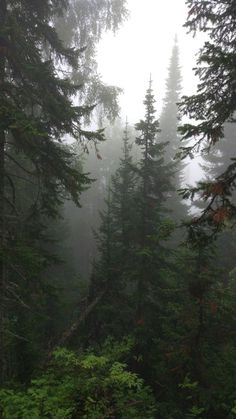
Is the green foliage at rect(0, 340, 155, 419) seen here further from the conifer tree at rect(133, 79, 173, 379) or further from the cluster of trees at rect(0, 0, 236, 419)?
the conifer tree at rect(133, 79, 173, 379)

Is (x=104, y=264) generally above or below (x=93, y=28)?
below

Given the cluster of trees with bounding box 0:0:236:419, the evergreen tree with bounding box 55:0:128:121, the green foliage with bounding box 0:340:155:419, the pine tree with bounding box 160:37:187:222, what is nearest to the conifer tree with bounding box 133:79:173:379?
the cluster of trees with bounding box 0:0:236:419

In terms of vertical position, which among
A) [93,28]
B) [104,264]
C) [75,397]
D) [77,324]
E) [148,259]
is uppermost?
[93,28]

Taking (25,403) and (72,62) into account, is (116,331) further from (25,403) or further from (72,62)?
(72,62)

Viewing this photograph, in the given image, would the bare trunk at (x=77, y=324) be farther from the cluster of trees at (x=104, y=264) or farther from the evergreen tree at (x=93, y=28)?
the evergreen tree at (x=93, y=28)

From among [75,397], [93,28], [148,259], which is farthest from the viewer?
[93,28]

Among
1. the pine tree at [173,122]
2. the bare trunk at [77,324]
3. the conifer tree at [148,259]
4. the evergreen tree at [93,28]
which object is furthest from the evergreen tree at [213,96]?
the pine tree at [173,122]

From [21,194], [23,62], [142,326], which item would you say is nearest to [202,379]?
[142,326]

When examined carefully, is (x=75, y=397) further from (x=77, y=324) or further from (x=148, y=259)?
(x=148, y=259)

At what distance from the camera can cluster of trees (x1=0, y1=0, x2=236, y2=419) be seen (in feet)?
23.7

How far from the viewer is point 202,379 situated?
10.5 meters

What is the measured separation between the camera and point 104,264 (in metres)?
15.3

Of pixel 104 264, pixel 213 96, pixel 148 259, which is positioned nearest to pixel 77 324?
pixel 104 264

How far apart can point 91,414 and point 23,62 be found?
8.29 m
